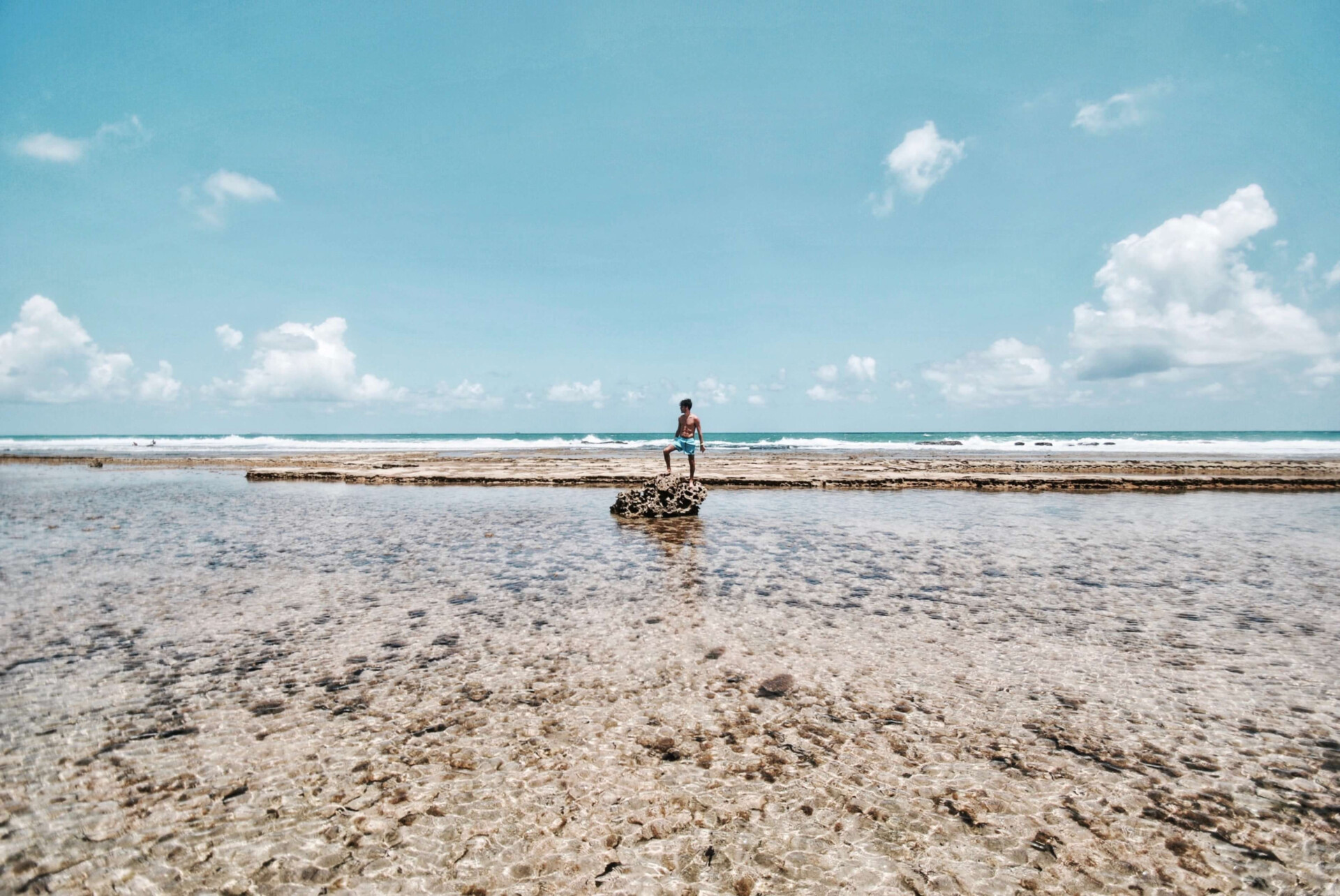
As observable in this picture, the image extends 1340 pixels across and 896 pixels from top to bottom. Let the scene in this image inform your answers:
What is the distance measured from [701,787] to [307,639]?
4895mm

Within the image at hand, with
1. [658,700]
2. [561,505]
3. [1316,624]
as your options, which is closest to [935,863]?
[658,700]

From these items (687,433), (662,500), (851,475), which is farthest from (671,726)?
(851,475)

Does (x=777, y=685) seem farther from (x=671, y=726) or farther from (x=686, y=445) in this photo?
(x=686, y=445)

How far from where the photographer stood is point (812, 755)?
4055mm

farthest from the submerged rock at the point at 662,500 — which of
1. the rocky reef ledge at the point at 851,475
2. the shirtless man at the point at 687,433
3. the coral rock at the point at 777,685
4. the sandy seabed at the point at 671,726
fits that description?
the coral rock at the point at 777,685

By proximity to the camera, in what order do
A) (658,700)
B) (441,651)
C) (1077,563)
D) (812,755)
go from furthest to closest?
(1077,563), (441,651), (658,700), (812,755)

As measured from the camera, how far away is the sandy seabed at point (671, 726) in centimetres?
310

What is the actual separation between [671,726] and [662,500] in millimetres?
11096

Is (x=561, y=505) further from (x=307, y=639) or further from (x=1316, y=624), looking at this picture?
(x=1316, y=624)

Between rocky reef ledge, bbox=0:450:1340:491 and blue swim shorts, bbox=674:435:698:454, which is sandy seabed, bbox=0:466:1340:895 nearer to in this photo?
blue swim shorts, bbox=674:435:698:454

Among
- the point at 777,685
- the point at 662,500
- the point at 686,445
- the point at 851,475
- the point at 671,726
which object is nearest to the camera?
the point at 671,726

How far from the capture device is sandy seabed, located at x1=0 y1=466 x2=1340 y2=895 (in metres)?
3.10

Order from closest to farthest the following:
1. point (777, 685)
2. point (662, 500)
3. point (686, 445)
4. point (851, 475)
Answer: point (777, 685)
point (662, 500)
point (686, 445)
point (851, 475)

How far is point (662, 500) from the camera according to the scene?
51.0ft
